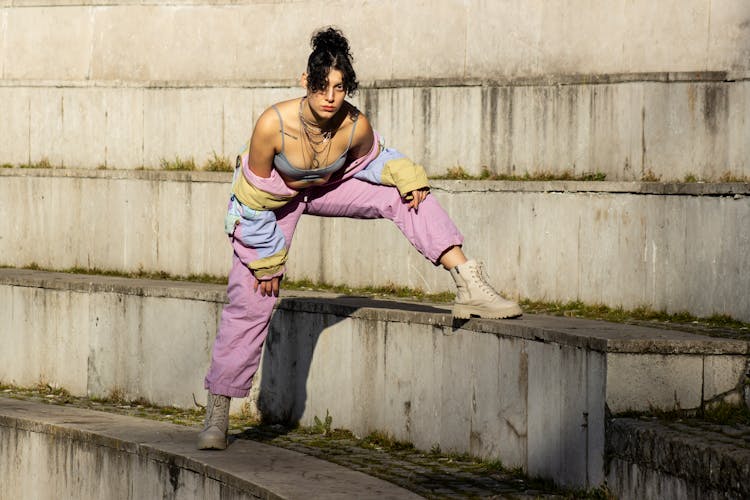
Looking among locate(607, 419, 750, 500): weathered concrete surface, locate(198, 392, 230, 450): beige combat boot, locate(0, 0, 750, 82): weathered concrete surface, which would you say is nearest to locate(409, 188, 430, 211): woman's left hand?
locate(198, 392, 230, 450): beige combat boot

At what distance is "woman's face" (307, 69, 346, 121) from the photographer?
6570 mm

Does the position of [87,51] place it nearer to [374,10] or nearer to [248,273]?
[374,10]

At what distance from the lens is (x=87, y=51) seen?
1303 cm

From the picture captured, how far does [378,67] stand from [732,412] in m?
6.15

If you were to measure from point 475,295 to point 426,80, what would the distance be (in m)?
4.04

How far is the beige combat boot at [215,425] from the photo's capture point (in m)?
7.38

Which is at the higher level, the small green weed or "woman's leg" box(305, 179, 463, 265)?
"woman's leg" box(305, 179, 463, 265)

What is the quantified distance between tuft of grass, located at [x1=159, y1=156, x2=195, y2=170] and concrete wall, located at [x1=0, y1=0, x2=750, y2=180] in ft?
0.16

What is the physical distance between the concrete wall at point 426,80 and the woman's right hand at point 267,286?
11.9 ft

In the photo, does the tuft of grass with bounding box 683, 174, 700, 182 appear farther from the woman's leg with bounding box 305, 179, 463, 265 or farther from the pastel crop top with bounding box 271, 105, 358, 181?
the pastel crop top with bounding box 271, 105, 358, 181

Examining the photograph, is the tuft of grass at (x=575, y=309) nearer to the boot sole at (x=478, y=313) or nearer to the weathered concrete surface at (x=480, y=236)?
the weathered concrete surface at (x=480, y=236)

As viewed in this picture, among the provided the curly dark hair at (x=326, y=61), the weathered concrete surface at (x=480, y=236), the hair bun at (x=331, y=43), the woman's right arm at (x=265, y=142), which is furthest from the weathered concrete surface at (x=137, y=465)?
the weathered concrete surface at (x=480, y=236)

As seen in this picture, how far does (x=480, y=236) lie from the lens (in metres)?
9.91

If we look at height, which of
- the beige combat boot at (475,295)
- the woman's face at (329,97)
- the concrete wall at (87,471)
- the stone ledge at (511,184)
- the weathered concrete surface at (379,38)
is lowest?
the concrete wall at (87,471)
